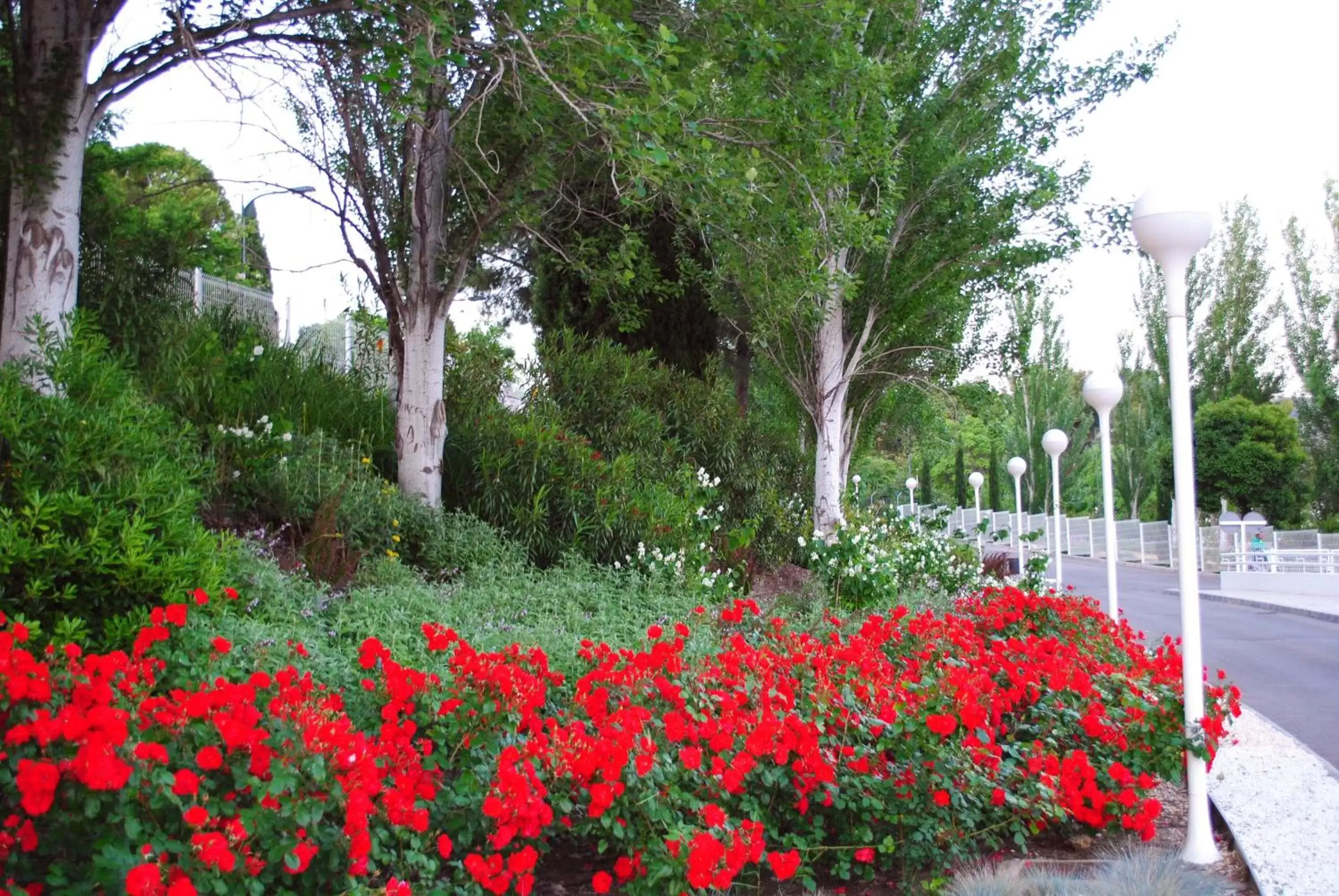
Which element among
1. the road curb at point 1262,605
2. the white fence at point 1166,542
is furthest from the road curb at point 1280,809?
the road curb at point 1262,605

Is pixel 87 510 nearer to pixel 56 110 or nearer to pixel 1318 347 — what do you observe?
pixel 56 110

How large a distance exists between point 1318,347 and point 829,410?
23.9 m

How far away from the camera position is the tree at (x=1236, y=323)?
31.8 meters

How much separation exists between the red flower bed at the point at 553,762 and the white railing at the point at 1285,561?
1926 cm

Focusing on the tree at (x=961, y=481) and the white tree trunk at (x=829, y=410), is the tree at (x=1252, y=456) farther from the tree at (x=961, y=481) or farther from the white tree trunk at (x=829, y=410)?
the white tree trunk at (x=829, y=410)

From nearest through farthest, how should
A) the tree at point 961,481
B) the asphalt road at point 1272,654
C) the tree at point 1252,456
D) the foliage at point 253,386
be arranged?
the foliage at point 253,386
the asphalt road at point 1272,654
the tree at point 1252,456
the tree at point 961,481

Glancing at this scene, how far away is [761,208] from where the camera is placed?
834cm

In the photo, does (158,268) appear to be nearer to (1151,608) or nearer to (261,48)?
(261,48)

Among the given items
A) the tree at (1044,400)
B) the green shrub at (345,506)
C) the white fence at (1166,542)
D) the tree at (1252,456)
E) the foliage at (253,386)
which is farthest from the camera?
the tree at (1044,400)

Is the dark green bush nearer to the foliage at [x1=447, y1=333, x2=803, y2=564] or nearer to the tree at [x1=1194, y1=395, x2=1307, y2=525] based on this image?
the foliage at [x1=447, y1=333, x2=803, y2=564]

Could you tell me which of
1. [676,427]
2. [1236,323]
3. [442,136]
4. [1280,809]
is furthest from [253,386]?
[1236,323]

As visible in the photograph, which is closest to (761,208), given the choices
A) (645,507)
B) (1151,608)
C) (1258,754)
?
(645,507)

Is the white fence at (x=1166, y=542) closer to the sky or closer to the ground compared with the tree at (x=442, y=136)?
closer to the ground

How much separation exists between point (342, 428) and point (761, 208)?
383cm
